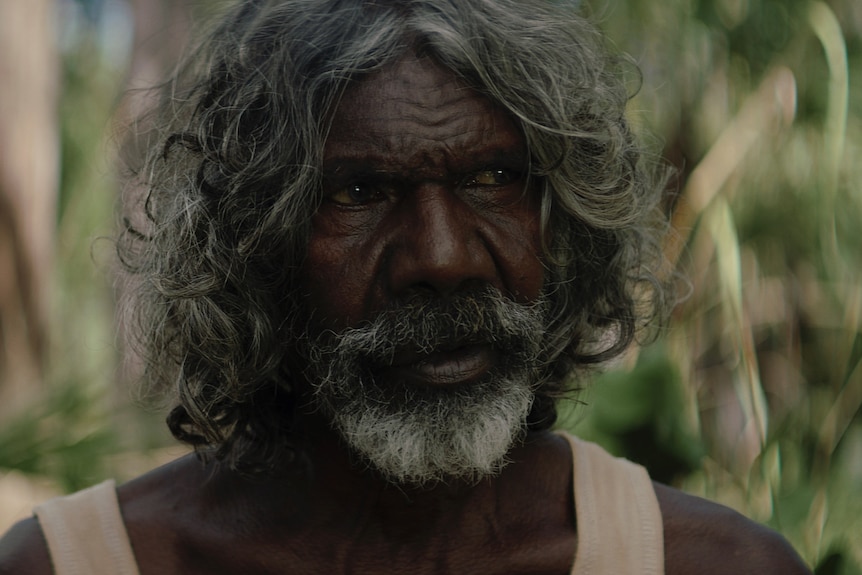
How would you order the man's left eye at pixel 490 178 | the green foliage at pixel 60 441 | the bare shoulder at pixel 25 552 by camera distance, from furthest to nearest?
the green foliage at pixel 60 441 → the bare shoulder at pixel 25 552 → the man's left eye at pixel 490 178

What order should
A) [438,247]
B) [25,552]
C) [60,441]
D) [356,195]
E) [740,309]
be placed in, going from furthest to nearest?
[740,309], [60,441], [25,552], [356,195], [438,247]

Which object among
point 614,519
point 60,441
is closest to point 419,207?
point 614,519

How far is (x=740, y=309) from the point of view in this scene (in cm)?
326

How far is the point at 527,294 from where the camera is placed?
1.82 m

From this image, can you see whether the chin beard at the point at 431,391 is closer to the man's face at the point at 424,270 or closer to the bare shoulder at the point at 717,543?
the man's face at the point at 424,270

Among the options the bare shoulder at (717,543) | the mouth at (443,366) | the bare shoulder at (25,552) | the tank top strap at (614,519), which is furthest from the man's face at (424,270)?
the bare shoulder at (25,552)

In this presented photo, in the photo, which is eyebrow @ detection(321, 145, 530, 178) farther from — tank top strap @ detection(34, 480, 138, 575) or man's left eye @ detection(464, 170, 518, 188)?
tank top strap @ detection(34, 480, 138, 575)

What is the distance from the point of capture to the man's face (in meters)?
1.73

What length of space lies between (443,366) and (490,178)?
0.33 meters

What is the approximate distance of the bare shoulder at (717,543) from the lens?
6.33 ft

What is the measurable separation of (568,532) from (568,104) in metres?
0.77

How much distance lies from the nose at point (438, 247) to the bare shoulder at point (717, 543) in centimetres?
59

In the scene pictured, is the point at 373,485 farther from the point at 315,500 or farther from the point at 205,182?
the point at 205,182

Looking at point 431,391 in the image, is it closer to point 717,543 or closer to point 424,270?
point 424,270
